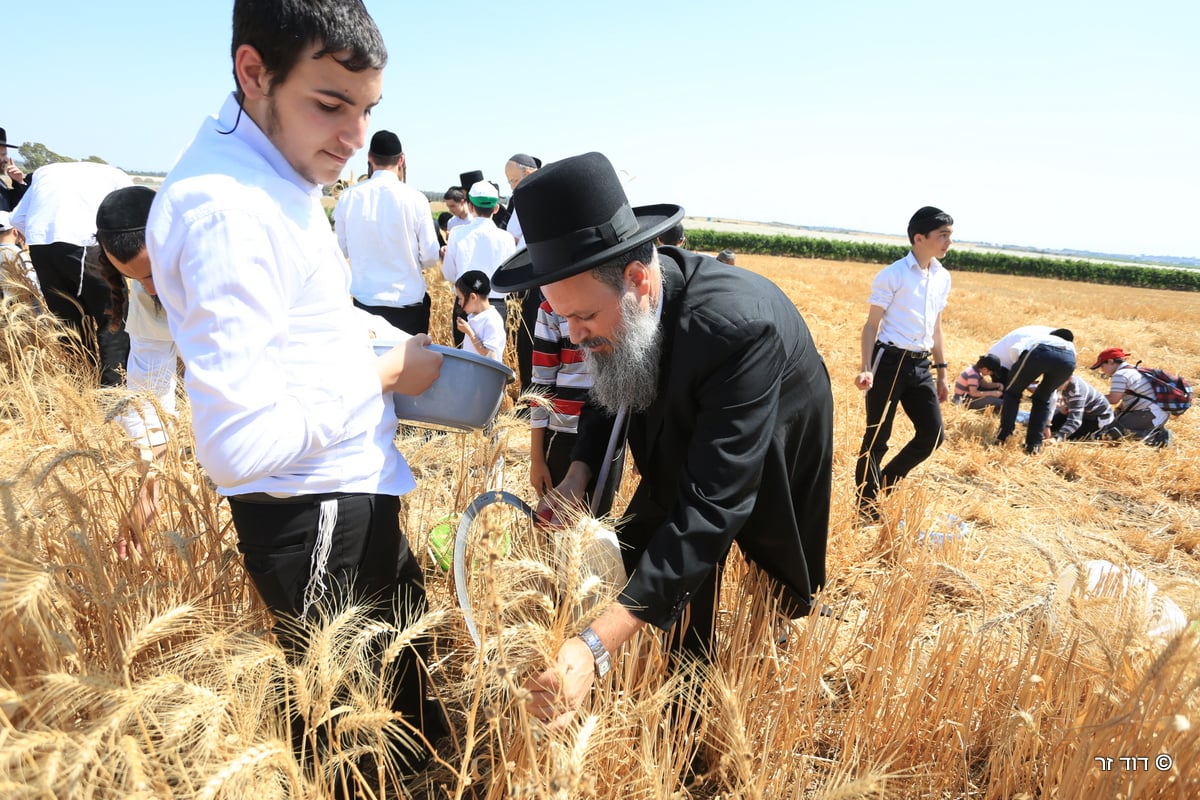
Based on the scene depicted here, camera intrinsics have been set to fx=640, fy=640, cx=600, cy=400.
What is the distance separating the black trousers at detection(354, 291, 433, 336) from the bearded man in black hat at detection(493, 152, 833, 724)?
3.07 m

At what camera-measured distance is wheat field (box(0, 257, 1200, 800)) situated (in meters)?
1.03

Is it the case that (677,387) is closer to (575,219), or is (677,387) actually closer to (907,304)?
(575,219)

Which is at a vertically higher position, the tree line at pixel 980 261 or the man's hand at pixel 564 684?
the tree line at pixel 980 261

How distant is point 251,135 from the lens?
114 centimetres

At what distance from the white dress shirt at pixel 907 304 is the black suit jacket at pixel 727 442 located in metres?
2.75

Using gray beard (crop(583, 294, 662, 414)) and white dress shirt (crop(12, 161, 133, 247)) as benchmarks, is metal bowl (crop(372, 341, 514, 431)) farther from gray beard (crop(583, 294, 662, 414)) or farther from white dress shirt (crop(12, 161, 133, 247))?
white dress shirt (crop(12, 161, 133, 247))

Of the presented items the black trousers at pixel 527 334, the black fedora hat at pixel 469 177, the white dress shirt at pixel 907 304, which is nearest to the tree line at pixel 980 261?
the black fedora hat at pixel 469 177

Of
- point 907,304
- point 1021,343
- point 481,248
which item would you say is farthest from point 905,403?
point 481,248

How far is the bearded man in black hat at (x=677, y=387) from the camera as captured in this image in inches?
53.2

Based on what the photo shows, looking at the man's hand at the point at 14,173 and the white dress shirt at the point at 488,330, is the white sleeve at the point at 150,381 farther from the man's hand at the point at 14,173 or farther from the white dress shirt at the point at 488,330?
the man's hand at the point at 14,173

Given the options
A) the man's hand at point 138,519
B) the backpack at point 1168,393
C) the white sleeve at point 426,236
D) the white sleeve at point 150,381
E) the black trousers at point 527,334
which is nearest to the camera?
the man's hand at point 138,519

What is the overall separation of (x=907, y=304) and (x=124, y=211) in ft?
13.8

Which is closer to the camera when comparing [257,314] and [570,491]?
[257,314]

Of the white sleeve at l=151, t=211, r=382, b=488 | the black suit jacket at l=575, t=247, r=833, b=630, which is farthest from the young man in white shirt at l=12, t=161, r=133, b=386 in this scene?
the black suit jacket at l=575, t=247, r=833, b=630
